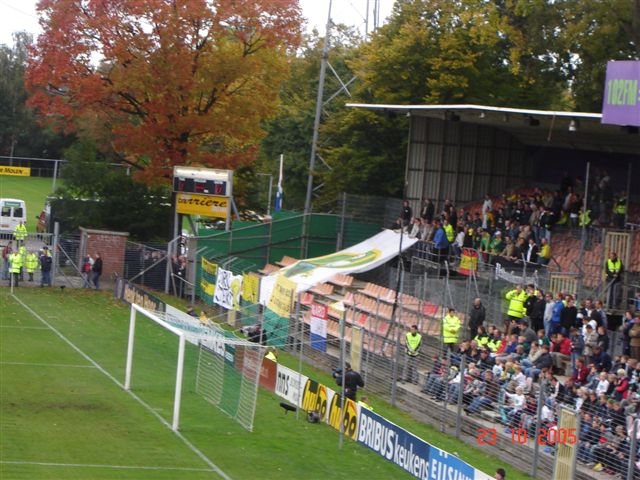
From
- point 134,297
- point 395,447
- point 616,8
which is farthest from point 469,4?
point 395,447

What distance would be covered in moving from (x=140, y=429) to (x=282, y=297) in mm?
12086

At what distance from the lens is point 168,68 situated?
45.0 meters

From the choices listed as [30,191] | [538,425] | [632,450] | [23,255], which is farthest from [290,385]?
[30,191]

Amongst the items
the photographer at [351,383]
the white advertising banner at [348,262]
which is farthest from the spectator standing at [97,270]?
the photographer at [351,383]

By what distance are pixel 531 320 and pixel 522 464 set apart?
6.85 m

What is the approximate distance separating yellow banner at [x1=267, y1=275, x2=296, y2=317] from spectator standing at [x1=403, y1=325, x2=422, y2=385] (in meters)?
6.80

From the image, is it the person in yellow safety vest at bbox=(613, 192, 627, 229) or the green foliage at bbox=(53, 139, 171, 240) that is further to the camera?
the green foliage at bbox=(53, 139, 171, 240)

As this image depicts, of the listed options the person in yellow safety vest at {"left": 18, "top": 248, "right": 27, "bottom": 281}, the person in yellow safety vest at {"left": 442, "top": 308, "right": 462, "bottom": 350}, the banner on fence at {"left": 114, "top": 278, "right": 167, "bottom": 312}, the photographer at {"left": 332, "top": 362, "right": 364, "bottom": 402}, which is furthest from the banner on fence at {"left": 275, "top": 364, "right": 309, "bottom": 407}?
the person in yellow safety vest at {"left": 18, "top": 248, "right": 27, "bottom": 281}

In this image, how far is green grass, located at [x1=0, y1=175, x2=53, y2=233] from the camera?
242 feet

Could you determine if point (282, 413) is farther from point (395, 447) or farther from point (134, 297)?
point (134, 297)

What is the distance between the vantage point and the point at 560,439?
19.3 meters

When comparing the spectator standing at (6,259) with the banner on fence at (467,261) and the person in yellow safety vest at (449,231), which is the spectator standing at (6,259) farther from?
the banner on fence at (467,261)

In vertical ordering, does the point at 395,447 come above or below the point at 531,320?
below

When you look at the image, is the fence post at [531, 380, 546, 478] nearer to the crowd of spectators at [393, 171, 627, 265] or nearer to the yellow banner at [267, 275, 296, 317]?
the crowd of spectators at [393, 171, 627, 265]
